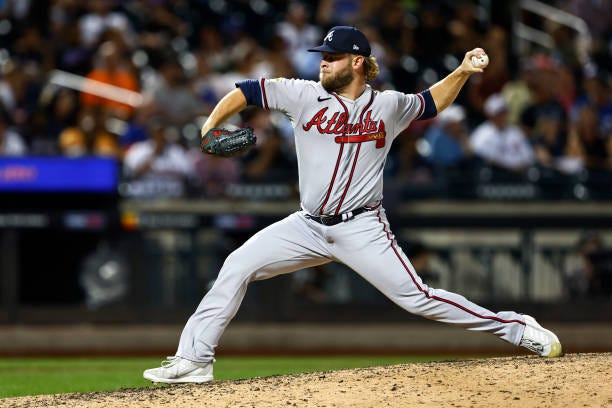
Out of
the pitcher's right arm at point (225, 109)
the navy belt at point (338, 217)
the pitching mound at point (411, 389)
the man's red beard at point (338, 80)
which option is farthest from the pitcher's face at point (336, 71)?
the pitching mound at point (411, 389)

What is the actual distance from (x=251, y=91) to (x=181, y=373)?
1557 millimetres

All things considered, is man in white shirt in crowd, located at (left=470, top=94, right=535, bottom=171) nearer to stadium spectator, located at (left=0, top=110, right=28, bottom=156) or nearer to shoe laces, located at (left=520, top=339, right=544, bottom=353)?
stadium spectator, located at (left=0, top=110, right=28, bottom=156)

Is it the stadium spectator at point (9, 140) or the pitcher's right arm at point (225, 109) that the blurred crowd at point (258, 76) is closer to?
the stadium spectator at point (9, 140)

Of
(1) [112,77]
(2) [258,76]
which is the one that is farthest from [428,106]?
(1) [112,77]

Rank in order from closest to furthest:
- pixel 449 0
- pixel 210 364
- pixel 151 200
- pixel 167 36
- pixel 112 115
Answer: pixel 210 364 < pixel 151 200 < pixel 112 115 < pixel 167 36 < pixel 449 0

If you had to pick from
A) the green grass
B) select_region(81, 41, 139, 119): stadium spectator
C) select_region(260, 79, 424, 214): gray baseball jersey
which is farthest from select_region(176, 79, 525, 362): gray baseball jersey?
select_region(81, 41, 139, 119): stadium spectator

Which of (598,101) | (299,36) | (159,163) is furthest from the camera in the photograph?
(299,36)

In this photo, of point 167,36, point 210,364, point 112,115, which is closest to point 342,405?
point 210,364

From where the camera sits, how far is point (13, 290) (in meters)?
12.0

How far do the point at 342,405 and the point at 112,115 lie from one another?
311 inches

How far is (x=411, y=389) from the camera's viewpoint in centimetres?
593

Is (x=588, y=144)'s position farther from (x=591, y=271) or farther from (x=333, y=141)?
(x=333, y=141)

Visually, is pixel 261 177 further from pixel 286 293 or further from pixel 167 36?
pixel 167 36

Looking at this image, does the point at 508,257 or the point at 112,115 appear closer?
the point at 508,257
